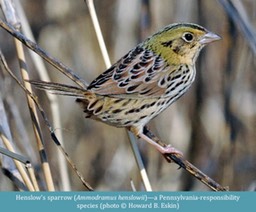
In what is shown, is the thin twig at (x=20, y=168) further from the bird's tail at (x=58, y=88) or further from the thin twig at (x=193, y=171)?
the thin twig at (x=193, y=171)

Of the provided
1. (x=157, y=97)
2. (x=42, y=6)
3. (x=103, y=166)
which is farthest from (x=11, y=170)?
(x=42, y=6)

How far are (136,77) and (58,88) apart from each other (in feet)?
1.07

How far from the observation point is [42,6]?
8.80 feet

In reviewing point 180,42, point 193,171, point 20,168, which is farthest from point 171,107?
point 20,168

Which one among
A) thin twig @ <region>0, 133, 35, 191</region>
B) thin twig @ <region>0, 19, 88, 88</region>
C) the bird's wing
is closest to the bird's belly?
the bird's wing

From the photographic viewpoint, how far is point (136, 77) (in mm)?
2018

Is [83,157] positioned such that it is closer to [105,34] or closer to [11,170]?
[105,34]

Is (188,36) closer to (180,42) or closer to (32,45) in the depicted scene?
(180,42)

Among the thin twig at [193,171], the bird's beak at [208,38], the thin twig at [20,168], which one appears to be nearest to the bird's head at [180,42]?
the bird's beak at [208,38]

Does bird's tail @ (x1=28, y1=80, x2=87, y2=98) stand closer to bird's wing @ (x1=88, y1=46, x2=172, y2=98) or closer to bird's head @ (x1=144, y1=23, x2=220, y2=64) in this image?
bird's wing @ (x1=88, y1=46, x2=172, y2=98)

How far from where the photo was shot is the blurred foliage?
2.34 meters

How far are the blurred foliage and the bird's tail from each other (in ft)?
1.45

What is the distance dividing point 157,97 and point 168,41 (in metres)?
0.20

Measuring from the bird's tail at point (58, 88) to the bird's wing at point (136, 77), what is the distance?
75 mm
